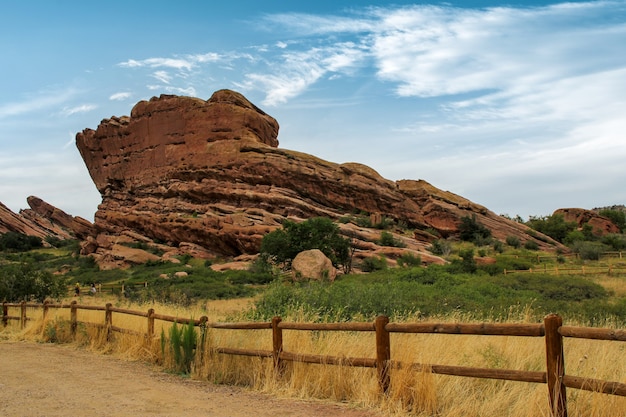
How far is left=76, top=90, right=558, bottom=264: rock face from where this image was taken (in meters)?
60.3

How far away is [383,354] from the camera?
7387 mm

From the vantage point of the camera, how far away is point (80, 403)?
26.5 ft

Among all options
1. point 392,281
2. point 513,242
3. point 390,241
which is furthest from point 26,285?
point 513,242

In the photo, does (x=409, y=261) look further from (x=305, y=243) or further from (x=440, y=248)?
(x=440, y=248)

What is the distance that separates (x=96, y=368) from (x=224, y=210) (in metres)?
49.8

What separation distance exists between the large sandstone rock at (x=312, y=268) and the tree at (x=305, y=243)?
16.6 ft

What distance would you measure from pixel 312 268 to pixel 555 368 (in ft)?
107

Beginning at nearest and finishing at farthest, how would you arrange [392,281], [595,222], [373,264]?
[392,281], [373,264], [595,222]

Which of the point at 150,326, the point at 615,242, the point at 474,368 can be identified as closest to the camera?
the point at 474,368

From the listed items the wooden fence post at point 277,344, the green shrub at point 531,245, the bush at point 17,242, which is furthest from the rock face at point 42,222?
the wooden fence post at point 277,344

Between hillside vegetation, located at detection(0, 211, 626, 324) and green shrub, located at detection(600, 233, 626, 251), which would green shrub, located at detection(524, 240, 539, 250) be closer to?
hillside vegetation, located at detection(0, 211, 626, 324)

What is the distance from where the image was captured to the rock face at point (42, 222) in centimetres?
7575

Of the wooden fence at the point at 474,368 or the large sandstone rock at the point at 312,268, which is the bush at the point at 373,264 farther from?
the wooden fence at the point at 474,368

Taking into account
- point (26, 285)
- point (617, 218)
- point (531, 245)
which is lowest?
point (26, 285)
